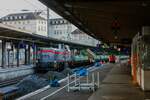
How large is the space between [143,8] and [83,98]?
440 centimetres

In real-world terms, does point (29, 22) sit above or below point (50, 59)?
above

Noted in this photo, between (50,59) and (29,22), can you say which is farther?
(29,22)

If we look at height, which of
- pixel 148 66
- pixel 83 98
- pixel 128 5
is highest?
pixel 128 5

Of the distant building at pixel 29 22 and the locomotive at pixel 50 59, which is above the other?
the distant building at pixel 29 22

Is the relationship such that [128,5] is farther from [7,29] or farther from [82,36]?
[82,36]

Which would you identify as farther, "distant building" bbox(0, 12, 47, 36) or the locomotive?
"distant building" bbox(0, 12, 47, 36)

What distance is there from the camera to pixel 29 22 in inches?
4806

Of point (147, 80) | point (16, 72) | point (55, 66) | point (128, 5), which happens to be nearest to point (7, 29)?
point (16, 72)

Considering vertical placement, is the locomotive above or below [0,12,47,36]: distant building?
below

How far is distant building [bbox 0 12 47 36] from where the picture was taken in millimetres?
108750

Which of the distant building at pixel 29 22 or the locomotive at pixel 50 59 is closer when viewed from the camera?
the locomotive at pixel 50 59

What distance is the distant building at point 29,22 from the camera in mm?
108750

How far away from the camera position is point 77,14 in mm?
→ 19422

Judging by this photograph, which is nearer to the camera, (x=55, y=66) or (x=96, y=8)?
(x=96, y=8)
